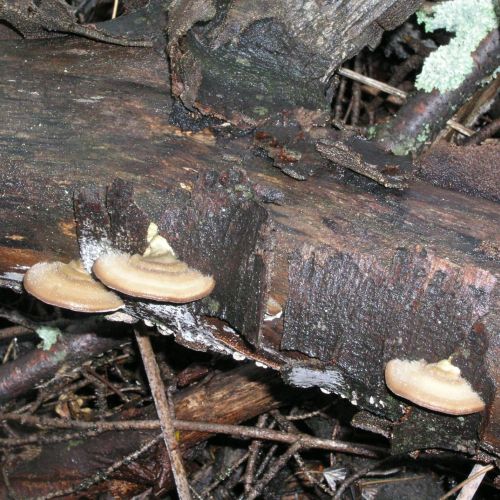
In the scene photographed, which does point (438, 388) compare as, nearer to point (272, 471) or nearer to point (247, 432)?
point (247, 432)

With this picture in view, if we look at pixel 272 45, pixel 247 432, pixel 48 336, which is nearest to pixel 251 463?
pixel 247 432

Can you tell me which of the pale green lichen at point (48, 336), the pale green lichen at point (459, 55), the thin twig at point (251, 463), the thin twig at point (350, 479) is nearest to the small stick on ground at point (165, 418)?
the thin twig at point (251, 463)

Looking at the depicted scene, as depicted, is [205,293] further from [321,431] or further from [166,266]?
[321,431]

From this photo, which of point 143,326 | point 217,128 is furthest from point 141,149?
point 143,326

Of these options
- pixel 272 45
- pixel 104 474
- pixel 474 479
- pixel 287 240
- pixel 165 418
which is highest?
pixel 272 45

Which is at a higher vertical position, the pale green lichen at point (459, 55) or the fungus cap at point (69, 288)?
the pale green lichen at point (459, 55)

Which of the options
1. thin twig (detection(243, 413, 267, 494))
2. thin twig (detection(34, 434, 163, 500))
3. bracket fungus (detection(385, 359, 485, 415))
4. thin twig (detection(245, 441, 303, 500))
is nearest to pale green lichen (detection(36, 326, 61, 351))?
thin twig (detection(34, 434, 163, 500))

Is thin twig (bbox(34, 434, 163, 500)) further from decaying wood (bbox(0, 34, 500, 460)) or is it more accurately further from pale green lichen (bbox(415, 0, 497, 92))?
pale green lichen (bbox(415, 0, 497, 92))

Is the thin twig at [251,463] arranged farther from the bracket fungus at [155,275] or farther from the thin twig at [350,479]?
the bracket fungus at [155,275]
